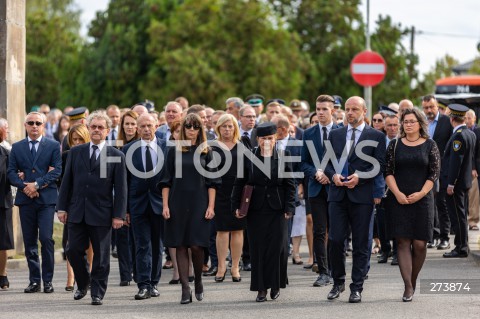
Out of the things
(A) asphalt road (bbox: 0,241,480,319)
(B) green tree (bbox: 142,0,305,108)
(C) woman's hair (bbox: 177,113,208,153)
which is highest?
(B) green tree (bbox: 142,0,305,108)

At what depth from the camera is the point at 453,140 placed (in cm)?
1703

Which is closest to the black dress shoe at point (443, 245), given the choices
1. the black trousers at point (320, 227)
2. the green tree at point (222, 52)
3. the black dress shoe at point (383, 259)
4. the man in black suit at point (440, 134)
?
the man in black suit at point (440, 134)

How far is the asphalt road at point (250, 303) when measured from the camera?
11.7m

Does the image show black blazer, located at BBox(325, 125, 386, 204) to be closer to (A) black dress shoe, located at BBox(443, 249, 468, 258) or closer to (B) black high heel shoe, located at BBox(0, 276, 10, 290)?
(B) black high heel shoe, located at BBox(0, 276, 10, 290)

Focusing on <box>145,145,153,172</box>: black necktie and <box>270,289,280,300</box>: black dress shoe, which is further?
<box>145,145,153,172</box>: black necktie

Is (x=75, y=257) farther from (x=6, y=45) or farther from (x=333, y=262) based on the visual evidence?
(x=6, y=45)

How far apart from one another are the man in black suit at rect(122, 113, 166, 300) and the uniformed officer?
499cm

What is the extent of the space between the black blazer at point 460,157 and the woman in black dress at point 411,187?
4491mm

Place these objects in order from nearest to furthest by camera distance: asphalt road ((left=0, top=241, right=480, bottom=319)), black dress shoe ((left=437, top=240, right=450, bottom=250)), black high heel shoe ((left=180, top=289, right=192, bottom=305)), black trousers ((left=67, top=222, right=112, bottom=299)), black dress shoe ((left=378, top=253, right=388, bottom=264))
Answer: asphalt road ((left=0, top=241, right=480, bottom=319)), black high heel shoe ((left=180, top=289, right=192, bottom=305)), black trousers ((left=67, top=222, right=112, bottom=299)), black dress shoe ((left=378, top=253, right=388, bottom=264)), black dress shoe ((left=437, top=240, right=450, bottom=250))

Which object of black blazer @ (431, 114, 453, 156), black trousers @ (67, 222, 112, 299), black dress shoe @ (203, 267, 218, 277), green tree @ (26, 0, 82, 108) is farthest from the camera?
green tree @ (26, 0, 82, 108)

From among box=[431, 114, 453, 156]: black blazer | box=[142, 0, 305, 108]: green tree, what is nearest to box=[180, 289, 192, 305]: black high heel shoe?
box=[431, 114, 453, 156]: black blazer

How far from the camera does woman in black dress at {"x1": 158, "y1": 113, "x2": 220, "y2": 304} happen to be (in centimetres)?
1269

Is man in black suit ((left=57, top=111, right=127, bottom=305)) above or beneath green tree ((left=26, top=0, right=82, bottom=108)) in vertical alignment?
beneath

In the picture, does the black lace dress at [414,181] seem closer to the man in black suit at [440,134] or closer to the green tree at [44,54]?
the man in black suit at [440,134]
